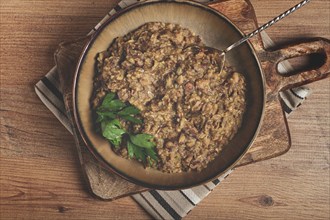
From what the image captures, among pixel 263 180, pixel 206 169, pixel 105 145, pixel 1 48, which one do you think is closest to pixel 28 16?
pixel 1 48

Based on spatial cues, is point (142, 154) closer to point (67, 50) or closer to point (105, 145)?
point (105, 145)

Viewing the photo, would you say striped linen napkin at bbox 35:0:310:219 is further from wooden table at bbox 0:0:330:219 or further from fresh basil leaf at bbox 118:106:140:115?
fresh basil leaf at bbox 118:106:140:115

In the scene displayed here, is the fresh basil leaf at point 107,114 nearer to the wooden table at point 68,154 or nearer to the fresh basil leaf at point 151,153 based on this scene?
the fresh basil leaf at point 151,153

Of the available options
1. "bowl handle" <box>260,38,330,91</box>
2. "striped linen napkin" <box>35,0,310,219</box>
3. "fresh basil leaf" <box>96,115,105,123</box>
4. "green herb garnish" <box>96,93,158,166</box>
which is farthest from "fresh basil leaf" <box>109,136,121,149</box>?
"bowl handle" <box>260,38,330,91</box>

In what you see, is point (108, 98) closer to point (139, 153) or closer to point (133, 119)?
point (133, 119)

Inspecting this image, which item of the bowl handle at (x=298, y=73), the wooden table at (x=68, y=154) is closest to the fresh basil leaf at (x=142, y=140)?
the wooden table at (x=68, y=154)
